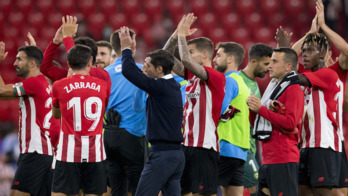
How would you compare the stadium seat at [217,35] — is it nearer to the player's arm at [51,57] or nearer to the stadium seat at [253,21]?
the stadium seat at [253,21]

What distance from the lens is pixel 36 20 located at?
52.0 ft

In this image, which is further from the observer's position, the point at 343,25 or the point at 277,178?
the point at 343,25

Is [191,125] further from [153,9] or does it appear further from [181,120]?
[153,9]

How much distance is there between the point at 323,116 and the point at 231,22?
930cm

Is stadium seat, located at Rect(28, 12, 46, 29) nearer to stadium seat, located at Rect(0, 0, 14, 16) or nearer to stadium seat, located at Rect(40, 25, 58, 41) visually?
stadium seat, located at Rect(40, 25, 58, 41)

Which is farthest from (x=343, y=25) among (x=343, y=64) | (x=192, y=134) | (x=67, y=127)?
(x=67, y=127)

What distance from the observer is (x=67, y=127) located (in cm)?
539

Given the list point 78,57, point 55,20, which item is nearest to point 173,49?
point 78,57

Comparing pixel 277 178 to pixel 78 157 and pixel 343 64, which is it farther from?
pixel 78 157

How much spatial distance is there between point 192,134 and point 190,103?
1.22 ft

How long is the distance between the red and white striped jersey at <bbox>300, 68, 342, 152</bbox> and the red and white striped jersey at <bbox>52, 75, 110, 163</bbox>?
240 centimetres

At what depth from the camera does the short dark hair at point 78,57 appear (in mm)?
5453

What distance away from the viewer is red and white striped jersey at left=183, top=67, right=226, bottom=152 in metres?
5.87

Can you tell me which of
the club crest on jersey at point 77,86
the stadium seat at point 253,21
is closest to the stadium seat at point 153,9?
the stadium seat at point 253,21
